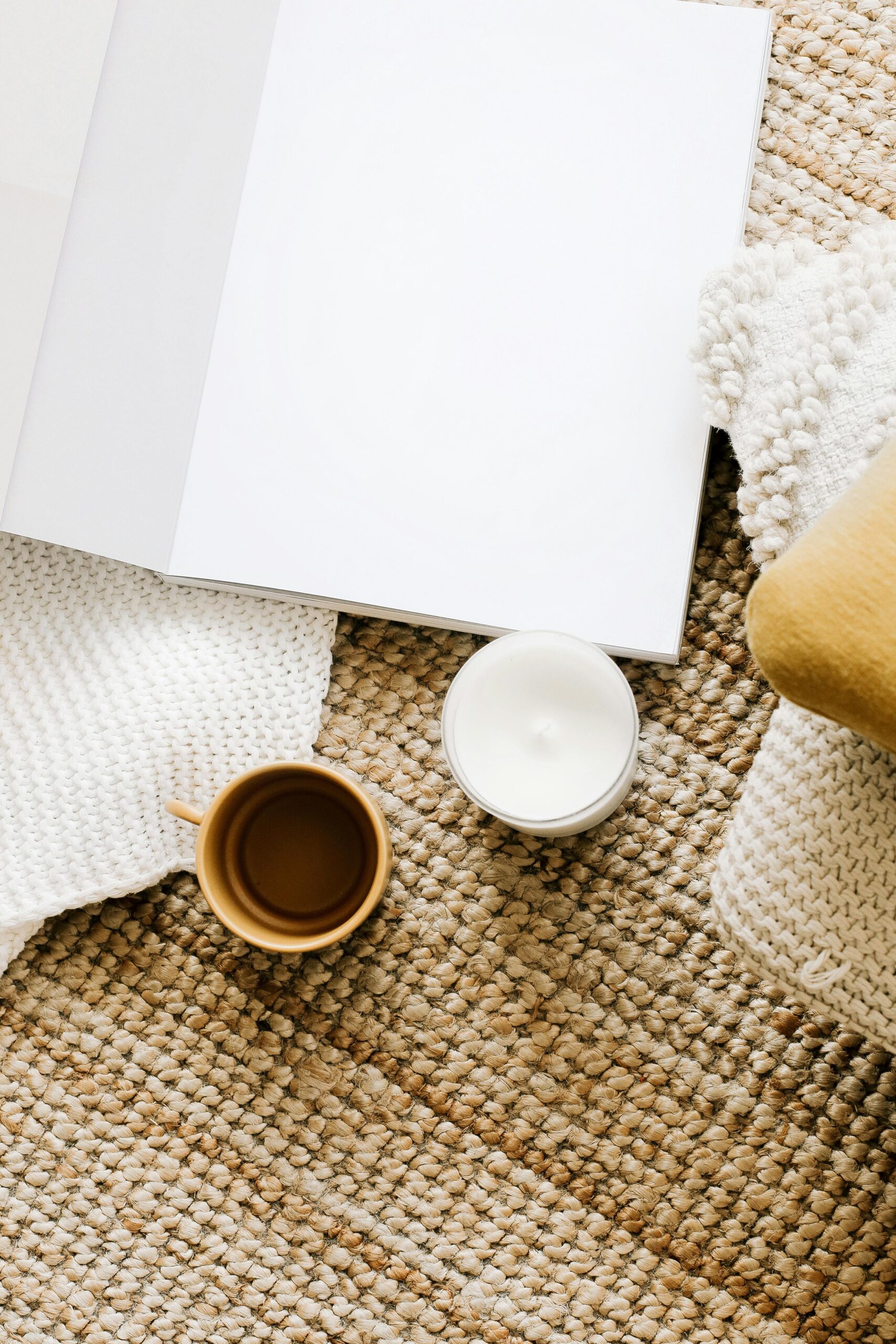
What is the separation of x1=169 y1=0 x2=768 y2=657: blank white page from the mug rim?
0.34ft

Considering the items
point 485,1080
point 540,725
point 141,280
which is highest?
point 141,280

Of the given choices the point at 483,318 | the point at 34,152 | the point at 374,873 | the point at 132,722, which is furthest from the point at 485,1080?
the point at 34,152

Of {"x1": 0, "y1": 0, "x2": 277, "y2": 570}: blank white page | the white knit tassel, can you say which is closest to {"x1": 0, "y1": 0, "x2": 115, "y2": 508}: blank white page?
{"x1": 0, "y1": 0, "x2": 277, "y2": 570}: blank white page

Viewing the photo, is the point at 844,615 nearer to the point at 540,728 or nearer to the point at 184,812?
the point at 540,728

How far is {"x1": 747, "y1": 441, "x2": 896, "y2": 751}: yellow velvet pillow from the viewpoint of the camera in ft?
1.26

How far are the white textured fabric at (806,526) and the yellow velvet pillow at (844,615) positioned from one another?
0.09m

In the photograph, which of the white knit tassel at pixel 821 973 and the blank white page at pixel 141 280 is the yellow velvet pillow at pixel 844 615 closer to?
the white knit tassel at pixel 821 973

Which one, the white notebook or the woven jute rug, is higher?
the white notebook

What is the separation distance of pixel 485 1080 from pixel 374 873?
0.14m

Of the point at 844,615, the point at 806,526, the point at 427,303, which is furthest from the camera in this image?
the point at 427,303

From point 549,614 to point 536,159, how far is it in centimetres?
27

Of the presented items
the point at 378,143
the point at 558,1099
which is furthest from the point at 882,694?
the point at 378,143

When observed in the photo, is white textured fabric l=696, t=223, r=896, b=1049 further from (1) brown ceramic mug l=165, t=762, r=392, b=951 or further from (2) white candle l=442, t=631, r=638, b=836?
(1) brown ceramic mug l=165, t=762, r=392, b=951

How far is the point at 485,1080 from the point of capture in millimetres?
640
